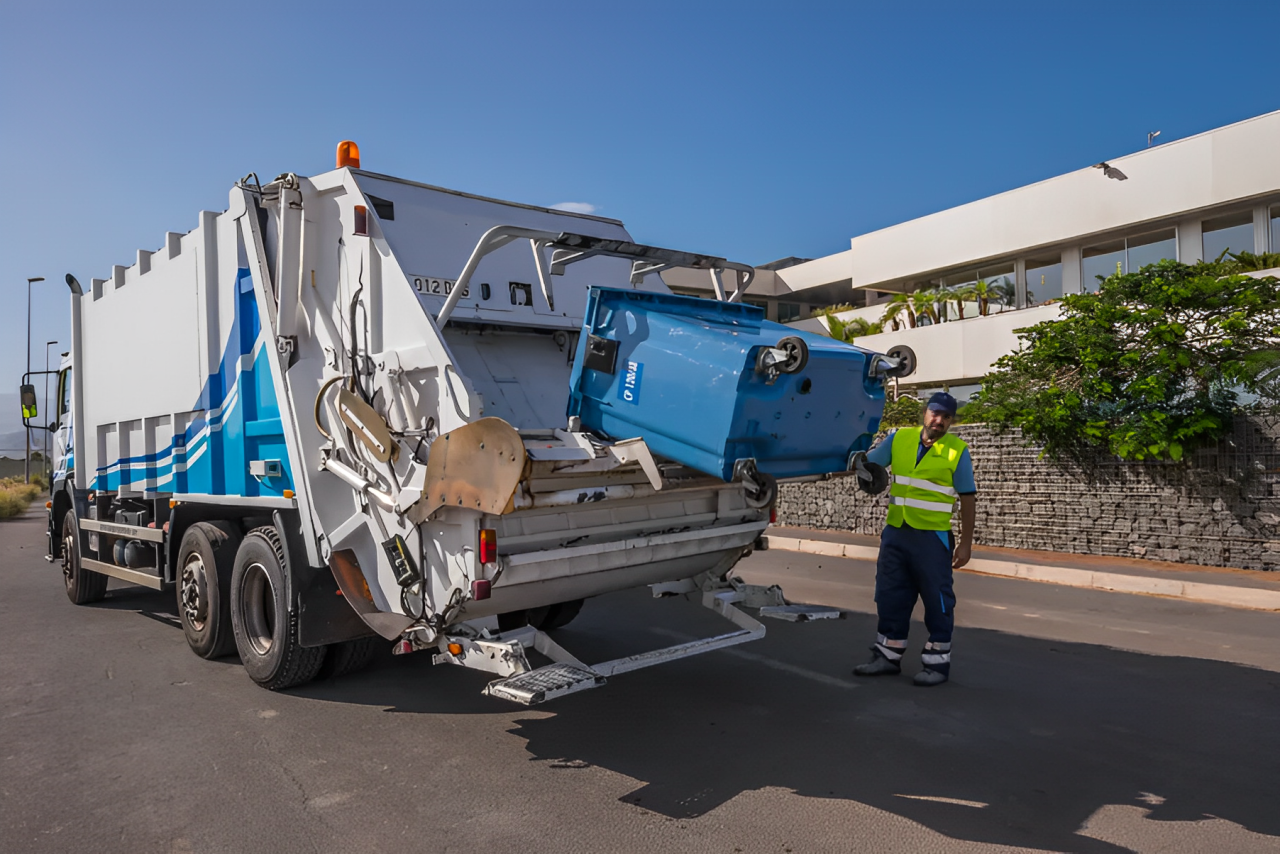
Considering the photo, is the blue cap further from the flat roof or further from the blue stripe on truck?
the flat roof

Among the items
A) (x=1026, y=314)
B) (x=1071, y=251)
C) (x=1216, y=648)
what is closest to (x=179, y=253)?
(x=1216, y=648)

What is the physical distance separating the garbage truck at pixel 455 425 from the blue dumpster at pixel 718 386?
13 mm

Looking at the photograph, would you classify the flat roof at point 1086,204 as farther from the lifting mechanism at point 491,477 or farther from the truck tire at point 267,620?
the truck tire at point 267,620

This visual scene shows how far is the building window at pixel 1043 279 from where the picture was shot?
20.0 metres

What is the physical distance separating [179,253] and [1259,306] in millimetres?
11521

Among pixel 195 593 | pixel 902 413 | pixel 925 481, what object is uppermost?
A: pixel 902 413

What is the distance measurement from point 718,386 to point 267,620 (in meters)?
3.44

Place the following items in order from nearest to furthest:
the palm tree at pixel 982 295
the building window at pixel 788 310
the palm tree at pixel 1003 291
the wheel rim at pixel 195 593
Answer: the wheel rim at pixel 195 593, the palm tree at pixel 982 295, the palm tree at pixel 1003 291, the building window at pixel 788 310

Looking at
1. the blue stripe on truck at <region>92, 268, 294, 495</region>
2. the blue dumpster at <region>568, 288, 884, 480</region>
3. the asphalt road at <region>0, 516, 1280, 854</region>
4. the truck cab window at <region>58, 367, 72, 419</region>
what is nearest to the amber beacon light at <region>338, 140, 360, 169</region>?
the blue stripe on truck at <region>92, 268, 294, 495</region>

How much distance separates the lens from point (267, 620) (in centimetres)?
558

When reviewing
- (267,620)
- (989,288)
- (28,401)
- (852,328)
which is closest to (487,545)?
(267,620)

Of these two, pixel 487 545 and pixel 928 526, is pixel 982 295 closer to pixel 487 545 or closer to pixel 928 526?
pixel 928 526

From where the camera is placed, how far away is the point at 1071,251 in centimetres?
1959

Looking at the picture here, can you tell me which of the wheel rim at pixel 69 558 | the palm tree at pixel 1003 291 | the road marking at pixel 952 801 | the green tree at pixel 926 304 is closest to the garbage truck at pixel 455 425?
the road marking at pixel 952 801
